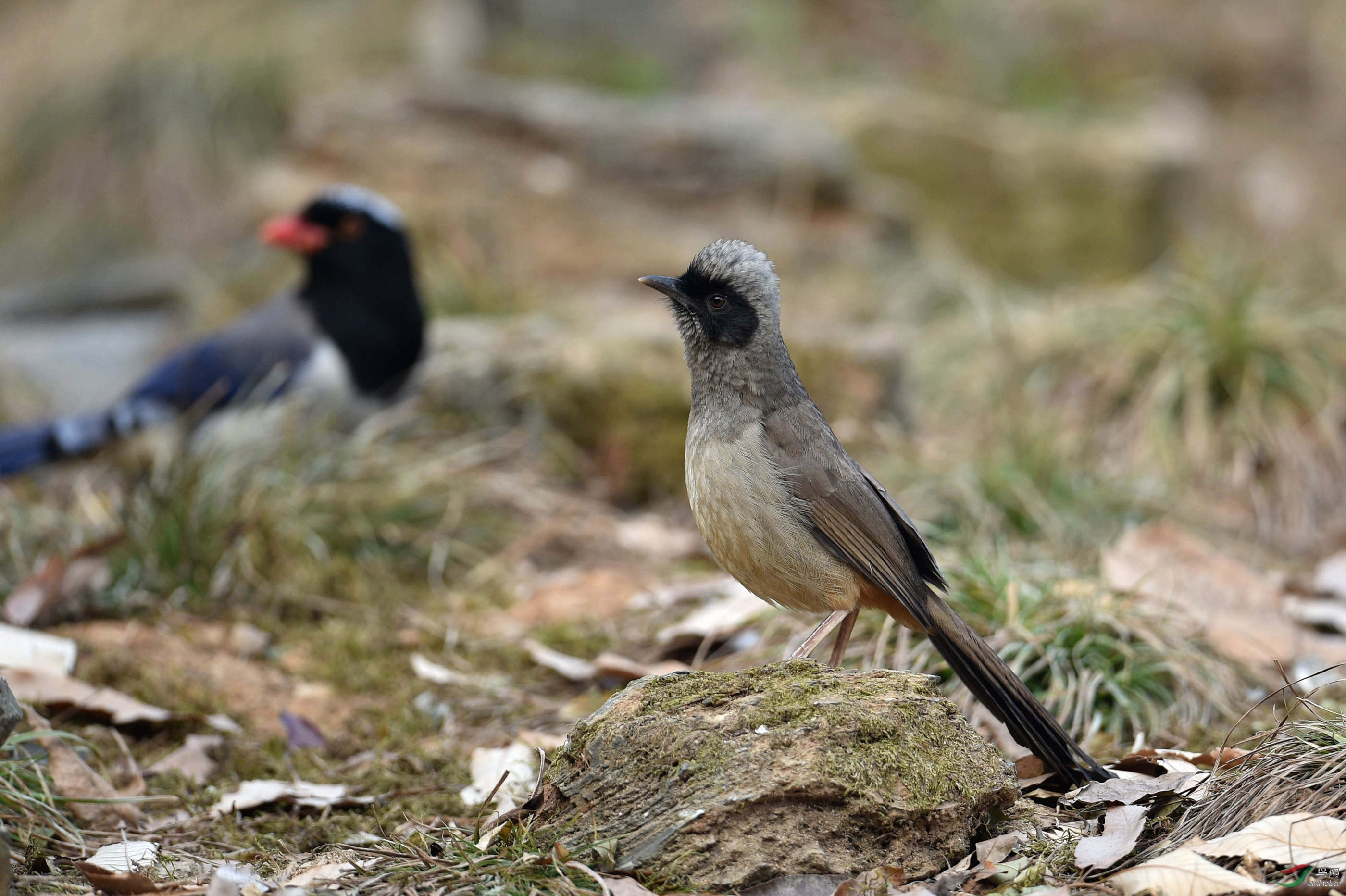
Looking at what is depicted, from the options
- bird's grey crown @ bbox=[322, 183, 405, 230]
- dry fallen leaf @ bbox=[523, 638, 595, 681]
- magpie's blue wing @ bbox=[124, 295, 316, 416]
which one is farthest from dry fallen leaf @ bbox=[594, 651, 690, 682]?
bird's grey crown @ bbox=[322, 183, 405, 230]

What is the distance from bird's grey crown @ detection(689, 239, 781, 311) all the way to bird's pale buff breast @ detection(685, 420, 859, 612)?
41 cm

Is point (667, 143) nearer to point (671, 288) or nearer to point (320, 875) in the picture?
point (671, 288)

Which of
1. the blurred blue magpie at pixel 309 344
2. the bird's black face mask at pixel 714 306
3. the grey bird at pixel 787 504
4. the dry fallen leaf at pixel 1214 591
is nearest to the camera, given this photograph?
the grey bird at pixel 787 504

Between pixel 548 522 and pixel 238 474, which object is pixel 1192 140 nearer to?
pixel 548 522

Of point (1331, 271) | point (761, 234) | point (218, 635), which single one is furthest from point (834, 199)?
point (218, 635)

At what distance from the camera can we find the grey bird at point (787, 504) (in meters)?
3.07

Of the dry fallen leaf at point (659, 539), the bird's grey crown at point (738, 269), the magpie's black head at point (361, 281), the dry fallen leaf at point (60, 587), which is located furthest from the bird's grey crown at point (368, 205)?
the bird's grey crown at point (738, 269)

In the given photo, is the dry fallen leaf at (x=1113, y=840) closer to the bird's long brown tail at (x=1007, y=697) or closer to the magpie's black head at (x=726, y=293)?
the bird's long brown tail at (x=1007, y=697)

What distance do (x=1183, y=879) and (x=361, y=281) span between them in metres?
5.10

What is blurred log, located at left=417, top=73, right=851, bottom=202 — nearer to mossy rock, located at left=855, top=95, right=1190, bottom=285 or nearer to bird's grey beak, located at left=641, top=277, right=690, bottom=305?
mossy rock, located at left=855, top=95, right=1190, bottom=285

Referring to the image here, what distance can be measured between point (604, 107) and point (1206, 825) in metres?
7.86

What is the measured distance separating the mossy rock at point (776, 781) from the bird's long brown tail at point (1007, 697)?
0.31 meters

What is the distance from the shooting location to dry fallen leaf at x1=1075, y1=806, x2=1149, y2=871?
2484 millimetres

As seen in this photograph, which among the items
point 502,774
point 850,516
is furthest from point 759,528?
point 502,774
